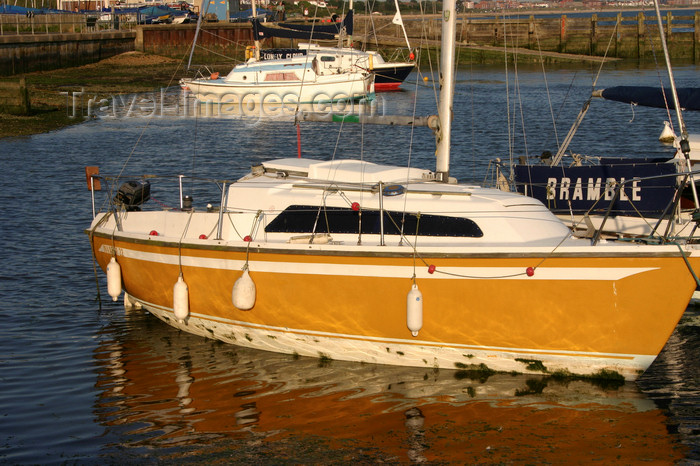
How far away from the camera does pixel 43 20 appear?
5038cm

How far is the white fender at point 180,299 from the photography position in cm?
1066

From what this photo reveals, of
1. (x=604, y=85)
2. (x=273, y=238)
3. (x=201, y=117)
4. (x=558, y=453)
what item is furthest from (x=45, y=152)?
(x=604, y=85)

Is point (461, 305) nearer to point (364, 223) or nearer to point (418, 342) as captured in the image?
point (418, 342)

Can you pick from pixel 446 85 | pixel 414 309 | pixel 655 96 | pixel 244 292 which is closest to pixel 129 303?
pixel 244 292

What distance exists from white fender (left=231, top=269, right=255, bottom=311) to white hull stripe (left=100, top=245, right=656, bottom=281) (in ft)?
0.57

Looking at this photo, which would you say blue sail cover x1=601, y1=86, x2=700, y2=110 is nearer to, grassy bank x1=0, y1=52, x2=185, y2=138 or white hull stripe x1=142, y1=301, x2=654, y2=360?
white hull stripe x1=142, y1=301, x2=654, y2=360

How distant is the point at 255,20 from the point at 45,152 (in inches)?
771

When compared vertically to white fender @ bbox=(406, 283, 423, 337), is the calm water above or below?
below

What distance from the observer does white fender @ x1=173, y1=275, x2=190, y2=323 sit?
10656 millimetres
